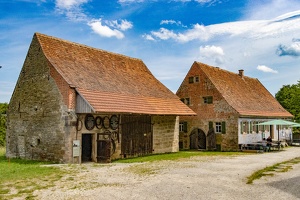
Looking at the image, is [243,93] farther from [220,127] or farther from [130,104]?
[130,104]

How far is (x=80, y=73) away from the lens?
65.2ft

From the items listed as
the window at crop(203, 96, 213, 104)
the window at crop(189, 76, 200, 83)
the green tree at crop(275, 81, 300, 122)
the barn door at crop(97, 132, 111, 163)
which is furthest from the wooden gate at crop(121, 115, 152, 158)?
the green tree at crop(275, 81, 300, 122)

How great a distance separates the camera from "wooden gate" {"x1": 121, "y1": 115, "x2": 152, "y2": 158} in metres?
20.6

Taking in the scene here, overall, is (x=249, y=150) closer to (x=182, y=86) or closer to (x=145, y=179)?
(x=182, y=86)

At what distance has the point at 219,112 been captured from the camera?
1078 inches

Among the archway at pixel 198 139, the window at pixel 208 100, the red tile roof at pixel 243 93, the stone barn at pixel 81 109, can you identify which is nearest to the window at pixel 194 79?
the red tile roof at pixel 243 93

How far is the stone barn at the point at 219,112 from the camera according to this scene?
87.4 feet

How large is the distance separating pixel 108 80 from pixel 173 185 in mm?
11760

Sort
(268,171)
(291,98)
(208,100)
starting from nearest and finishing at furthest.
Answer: (268,171) → (208,100) → (291,98)

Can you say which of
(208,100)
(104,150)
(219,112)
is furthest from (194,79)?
(104,150)

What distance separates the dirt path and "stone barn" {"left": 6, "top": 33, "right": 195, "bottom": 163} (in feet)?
12.3

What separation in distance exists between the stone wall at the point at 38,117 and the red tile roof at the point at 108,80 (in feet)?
3.42

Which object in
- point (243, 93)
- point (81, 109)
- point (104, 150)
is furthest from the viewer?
point (243, 93)

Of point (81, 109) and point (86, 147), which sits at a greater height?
point (81, 109)
